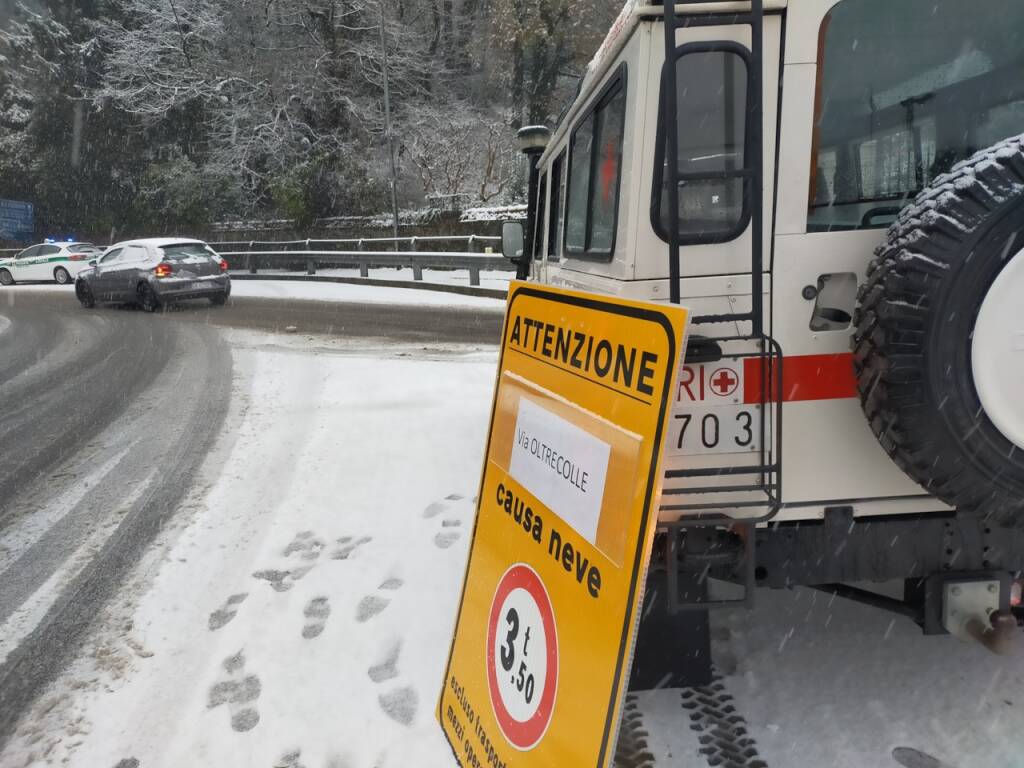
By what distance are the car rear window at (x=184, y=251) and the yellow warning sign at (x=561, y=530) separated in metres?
14.9

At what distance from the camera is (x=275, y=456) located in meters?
5.86

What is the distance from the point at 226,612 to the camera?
360 centimetres

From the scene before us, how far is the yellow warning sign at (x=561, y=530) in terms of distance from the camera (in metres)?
1.57

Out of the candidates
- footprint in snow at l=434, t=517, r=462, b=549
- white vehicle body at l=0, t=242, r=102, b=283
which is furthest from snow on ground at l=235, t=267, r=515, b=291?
footprint in snow at l=434, t=517, r=462, b=549

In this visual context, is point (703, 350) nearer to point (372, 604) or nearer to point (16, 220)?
point (372, 604)

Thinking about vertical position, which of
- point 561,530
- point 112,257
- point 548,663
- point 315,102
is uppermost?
point 315,102

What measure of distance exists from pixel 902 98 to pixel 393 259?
61.5 feet

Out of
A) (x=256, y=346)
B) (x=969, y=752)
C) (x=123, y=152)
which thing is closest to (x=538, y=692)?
(x=969, y=752)

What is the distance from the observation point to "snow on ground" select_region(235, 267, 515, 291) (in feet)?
60.1

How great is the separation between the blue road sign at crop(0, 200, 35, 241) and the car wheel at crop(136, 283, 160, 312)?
99.6 ft

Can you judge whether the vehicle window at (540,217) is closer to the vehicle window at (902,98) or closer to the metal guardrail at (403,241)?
the vehicle window at (902,98)

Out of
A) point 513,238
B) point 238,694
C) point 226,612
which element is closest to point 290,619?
point 226,612

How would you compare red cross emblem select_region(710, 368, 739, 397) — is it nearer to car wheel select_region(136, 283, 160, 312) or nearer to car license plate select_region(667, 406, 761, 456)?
car license plate select_region(667, 406, 761, 456)

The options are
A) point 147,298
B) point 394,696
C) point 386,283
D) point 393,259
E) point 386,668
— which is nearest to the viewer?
point 394,696
